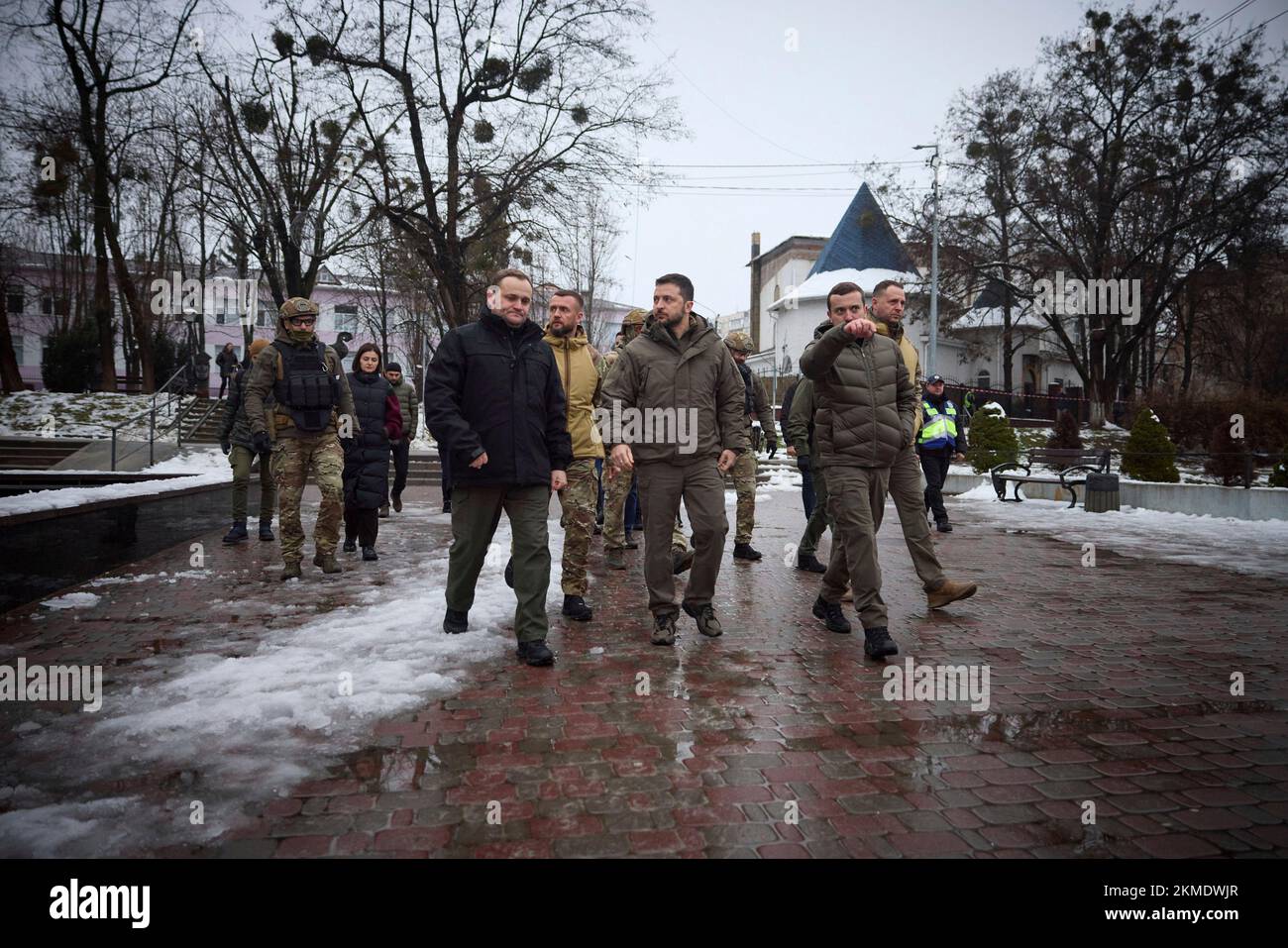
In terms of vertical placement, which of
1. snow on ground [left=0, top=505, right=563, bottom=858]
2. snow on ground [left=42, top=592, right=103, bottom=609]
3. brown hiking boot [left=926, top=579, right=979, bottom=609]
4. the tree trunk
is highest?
the tree trunk

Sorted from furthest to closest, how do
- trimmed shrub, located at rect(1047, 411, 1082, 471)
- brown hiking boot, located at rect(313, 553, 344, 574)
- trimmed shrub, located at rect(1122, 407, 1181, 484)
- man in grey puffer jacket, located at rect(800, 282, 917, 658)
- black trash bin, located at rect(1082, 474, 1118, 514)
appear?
trimmed shrub, located at rect(1047, 411, 1082, 471) < trimmed shrub, located at rect(1122, 407, 1181, 484) < black trash bin, located at rect(1082, 474, 1118, 514) < brown hiking boot, located at rect(313, 553, 344, 574) < man in grey puffer jacket, located at rect(800, 282, 917, 658)

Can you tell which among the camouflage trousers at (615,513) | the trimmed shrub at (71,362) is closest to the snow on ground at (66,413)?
the trimmed shrub at (71,362)

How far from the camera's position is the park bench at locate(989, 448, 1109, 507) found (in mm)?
14531

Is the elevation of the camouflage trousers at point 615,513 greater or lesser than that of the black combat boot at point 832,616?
greater

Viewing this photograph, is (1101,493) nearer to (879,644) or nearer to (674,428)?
(879,644)

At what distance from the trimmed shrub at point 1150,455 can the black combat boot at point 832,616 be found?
11358 millimetres

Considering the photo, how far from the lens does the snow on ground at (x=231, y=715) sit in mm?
2672

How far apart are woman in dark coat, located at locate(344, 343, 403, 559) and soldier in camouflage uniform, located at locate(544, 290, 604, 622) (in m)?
2.74

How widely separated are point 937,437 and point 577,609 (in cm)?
595

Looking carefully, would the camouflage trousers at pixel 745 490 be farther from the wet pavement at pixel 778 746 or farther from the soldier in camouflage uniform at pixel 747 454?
the wet pavement at pixel 778 746

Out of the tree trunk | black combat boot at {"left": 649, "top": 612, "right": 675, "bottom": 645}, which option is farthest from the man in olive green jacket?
the tree trunk

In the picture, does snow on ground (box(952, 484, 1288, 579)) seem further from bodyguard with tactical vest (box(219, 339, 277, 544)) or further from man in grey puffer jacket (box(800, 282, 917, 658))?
bodyguard with tactical vest (box(219, 339, 277, 544))
